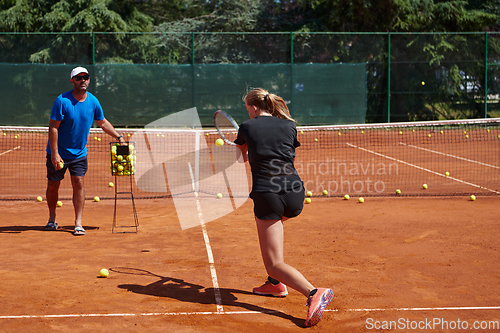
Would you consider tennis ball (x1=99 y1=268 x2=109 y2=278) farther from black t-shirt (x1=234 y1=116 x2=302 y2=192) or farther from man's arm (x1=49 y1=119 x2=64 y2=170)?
black t-shirt (x1=234 y1=116 x2=302 y2=192)

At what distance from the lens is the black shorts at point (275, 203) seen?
3946 millimetres

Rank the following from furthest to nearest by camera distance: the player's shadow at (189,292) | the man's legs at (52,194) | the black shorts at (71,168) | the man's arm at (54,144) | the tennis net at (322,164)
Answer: the tennis net at (322,164)
the man's legs at (52,194)
the black shorts at (71,168)
the man's arm at (54,144)
the player's shadow at (189,292)

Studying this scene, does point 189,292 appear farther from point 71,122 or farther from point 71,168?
point 71,122

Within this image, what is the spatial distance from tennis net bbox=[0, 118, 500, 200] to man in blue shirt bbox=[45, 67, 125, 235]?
8.34 ft

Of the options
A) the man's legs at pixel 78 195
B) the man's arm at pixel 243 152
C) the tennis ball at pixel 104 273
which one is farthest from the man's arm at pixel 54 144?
the man's arm at pixel 243 152

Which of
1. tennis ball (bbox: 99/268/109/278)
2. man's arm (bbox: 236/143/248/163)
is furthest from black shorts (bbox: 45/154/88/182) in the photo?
man's arm (bbox: 236/143/248/163)

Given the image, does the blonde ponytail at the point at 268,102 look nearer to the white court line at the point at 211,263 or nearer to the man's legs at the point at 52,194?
the white court line at the point at 211,263

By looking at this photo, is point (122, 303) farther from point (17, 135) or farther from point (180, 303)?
point (17, 135)

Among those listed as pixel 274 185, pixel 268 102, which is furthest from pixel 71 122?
pixel 274 185

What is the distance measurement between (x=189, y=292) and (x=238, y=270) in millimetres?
738

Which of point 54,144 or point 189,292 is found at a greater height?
point 54,144

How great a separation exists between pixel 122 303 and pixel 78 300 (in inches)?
14.0

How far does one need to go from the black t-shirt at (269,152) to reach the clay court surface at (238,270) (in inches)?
38.7

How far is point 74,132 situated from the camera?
6.34 metres
